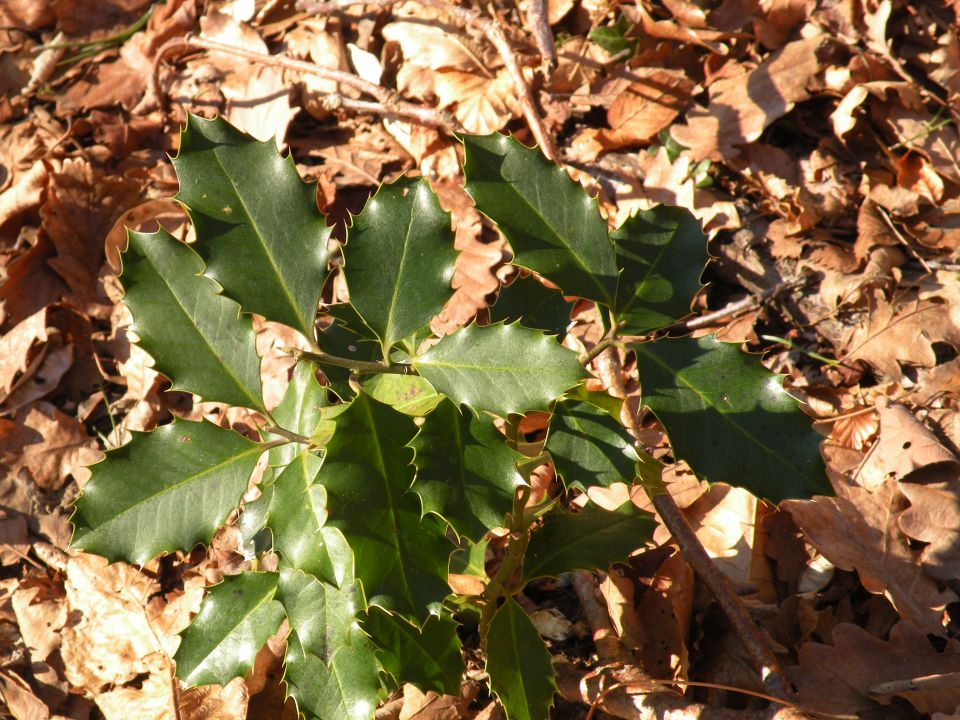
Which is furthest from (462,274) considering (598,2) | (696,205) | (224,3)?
(224,3)

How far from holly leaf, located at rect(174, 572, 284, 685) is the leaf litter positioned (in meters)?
0.48

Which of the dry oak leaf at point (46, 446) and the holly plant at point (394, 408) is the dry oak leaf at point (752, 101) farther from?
the dry oak leaf at point (46, 446)

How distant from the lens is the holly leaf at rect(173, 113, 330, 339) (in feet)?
4.05

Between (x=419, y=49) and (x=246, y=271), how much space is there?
184 cm

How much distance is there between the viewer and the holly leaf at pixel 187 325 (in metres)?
1.33

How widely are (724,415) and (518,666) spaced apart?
60cm

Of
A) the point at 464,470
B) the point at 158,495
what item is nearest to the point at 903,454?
the point at 464,470

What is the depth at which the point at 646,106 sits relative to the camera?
2.56 metres

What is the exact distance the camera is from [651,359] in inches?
49.6

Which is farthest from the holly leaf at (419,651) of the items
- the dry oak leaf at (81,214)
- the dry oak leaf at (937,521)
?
the dry oak leaf at (81,214)

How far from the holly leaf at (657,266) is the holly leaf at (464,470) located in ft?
1.00

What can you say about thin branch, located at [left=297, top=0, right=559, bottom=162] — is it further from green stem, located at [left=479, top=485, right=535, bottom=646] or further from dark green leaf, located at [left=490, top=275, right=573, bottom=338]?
green stem, located at [left=479, top=485, right=535, bottom=646]

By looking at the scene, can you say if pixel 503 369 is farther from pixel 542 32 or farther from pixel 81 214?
pixel 81 214

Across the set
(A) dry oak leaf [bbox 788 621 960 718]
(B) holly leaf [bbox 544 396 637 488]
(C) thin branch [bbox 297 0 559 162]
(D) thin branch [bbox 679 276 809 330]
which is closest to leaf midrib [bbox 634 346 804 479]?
(B) holly leaf [bbox 544 396 637 488]
